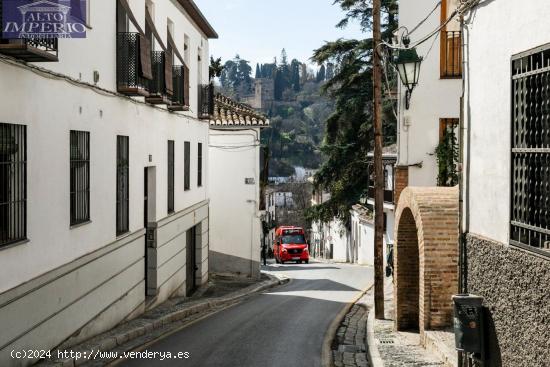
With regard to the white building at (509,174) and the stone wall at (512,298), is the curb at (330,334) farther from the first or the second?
the stone wall at (512,298)

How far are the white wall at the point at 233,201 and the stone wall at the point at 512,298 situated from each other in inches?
801

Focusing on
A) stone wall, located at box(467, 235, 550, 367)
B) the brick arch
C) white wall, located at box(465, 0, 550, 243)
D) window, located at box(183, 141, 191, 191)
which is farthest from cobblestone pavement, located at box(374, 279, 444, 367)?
window, located at box(183, 141, 191, 191)

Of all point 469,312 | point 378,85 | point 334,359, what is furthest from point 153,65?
point 469,312

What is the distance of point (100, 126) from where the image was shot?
42.1 feet

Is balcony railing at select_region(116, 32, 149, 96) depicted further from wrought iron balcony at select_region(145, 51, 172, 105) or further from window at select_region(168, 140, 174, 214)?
window at select_region(168, 140, 174, 214)

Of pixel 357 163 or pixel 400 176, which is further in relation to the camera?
pixel 357 163

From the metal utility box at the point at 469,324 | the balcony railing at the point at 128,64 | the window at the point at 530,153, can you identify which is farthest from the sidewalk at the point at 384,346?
the balcony railing at the point at 128,64

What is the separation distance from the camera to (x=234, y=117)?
28609mm

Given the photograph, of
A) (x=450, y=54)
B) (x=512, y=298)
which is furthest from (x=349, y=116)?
(x=512, y=298)

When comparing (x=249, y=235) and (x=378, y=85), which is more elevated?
(x=378, y=85)

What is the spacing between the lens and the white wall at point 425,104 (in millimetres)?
19094

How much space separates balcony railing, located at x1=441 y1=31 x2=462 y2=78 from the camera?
17.9m

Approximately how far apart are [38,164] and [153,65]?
6.36 meters

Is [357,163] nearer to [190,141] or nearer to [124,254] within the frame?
[190,141]
